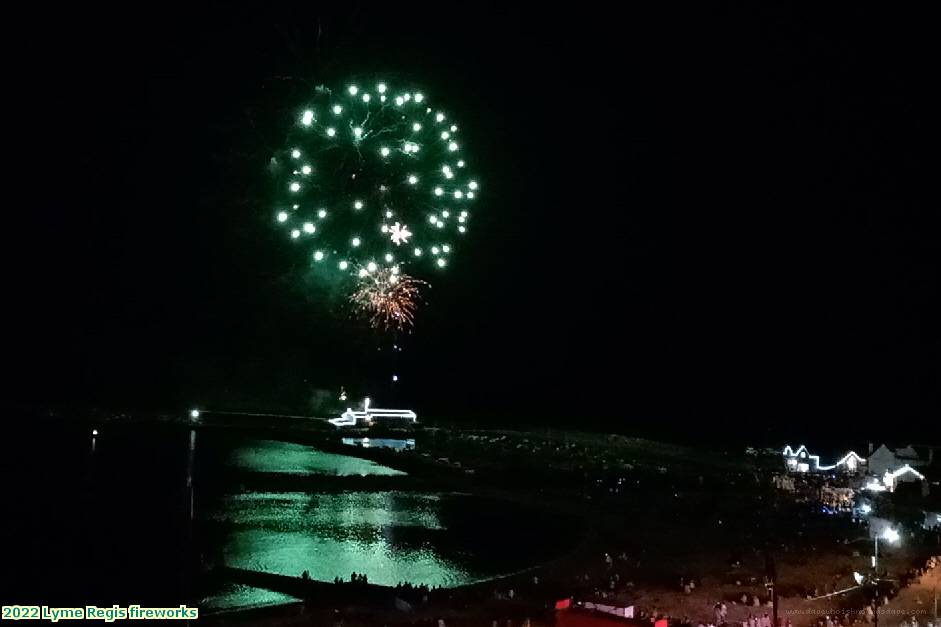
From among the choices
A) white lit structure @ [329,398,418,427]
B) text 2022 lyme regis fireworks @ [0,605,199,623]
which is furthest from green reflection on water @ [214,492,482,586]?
white lit structure @ [329,398,418,427]

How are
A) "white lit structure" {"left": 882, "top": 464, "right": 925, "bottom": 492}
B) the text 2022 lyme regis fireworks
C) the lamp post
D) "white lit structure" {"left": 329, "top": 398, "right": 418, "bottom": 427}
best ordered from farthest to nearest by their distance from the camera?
"white lit structure" {"left": 329, "top": 398, "right": 418, "bottom": 427} → "white lit structure" {"left": 882, "top": 464, "right": 925, "bottom": 492} → the text 2022 lyme regis fireworks → the lamp post

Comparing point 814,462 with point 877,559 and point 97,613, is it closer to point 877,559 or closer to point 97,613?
point 877,559

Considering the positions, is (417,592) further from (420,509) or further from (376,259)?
(420,509)

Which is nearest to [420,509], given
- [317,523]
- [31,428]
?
[317,523]

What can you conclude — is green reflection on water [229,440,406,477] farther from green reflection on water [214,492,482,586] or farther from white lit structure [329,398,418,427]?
white lit structure [329,398,418,427]

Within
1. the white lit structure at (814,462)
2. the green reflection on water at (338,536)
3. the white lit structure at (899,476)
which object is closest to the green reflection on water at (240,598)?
the green reflection on water at (338,536)

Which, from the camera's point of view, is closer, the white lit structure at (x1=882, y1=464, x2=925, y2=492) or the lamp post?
the lamp post
